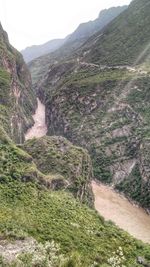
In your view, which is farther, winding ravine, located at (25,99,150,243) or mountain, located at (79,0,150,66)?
mountain, located at (79,0,150,66)

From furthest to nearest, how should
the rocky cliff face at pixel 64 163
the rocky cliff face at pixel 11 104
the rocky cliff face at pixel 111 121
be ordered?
the rocky cliff face at pixel 11 104 < the rocky cliff face at pixel 111 121 < the rocky cliff face at pixel 64 163

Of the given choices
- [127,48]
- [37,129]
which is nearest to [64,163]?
[37,129]

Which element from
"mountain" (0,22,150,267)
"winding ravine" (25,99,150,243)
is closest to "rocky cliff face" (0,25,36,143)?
"mountain" (0,22,150,267)

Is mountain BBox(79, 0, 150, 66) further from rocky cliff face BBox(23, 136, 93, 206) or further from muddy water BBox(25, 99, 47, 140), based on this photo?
rocky cliff face BBox(23, 136, 93, 206)

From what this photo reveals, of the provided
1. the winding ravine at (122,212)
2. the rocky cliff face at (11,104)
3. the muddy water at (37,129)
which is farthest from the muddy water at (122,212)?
the muddy water at (37,129)

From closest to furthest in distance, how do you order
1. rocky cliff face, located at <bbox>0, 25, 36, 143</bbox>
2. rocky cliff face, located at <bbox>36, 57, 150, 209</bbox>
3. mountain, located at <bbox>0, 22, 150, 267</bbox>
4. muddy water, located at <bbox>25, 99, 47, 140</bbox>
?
mountain, located at <bbox>0, 22, 150, 267</bbox>
rocky cliff face, located at <bbox>36, 57, 150, 209</bbox>
rocky cliff face, located at <bbox>0, 25, 36, 143</bbox>
muddy water, located at <bbox>25, 99, 47, 140</bbox>

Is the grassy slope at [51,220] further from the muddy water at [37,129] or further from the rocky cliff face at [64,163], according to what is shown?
the muddy water at [37,129]
